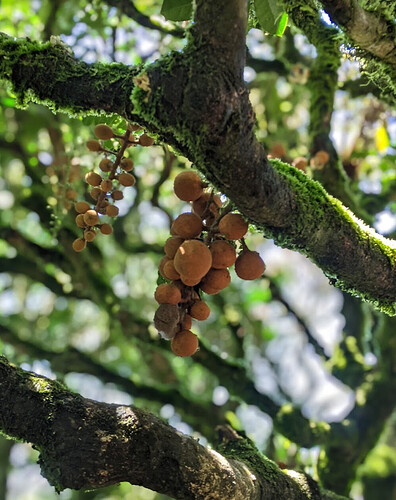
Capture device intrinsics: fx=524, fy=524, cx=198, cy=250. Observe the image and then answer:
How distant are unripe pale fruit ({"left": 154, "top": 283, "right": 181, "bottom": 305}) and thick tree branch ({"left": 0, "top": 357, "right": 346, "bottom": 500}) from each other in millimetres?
401

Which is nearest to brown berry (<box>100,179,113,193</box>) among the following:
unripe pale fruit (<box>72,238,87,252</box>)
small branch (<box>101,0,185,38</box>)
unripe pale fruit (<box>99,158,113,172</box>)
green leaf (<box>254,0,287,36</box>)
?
unripe pale fruit (<box>99,158,113,172</box>)

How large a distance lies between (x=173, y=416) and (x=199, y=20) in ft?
11.2

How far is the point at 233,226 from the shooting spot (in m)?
1.58

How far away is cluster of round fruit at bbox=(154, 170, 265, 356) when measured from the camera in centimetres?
158

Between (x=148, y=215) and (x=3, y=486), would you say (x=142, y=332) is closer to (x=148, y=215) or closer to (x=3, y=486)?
(x=148, y=215)

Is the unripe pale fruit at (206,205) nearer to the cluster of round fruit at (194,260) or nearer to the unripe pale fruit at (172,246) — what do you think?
the cluster of round fruit at (194,260)

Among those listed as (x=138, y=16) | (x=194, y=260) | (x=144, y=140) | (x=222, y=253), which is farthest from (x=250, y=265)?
(x=138, y=16)

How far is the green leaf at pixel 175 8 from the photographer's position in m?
1.70

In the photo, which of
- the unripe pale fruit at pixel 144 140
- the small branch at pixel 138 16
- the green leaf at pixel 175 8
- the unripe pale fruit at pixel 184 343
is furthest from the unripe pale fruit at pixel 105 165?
the small branch at pixel 138 16

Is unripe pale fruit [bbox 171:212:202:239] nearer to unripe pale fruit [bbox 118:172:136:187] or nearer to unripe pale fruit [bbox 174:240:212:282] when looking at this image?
unripe pale fruit [bbox 174:240:212:282]

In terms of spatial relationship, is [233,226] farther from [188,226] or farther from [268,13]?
[268,13]

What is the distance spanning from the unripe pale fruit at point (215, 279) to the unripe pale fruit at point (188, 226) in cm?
14

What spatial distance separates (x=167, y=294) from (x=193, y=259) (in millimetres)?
158

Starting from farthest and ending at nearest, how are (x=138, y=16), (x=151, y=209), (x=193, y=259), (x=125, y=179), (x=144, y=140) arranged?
1. (x=151, y=209)
2. (x=138, y=16)
3. (x=125, y=179)
4. (x=144, y=140)
5. (x=193, y=259)
